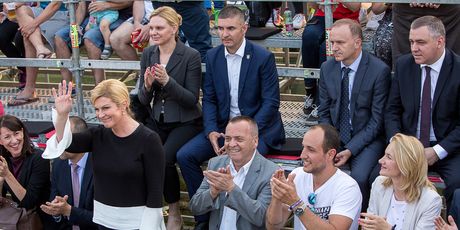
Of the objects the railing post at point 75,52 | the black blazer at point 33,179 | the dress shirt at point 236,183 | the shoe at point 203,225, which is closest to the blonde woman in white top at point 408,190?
the dress shirt at point 236,183

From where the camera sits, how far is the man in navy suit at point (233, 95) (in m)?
6.91

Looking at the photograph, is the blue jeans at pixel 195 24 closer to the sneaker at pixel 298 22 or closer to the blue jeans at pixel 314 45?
the blue jeans at pixel 314 45

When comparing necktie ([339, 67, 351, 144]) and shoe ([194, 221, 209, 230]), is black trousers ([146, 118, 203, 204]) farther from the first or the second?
necktie ([339, 67, 351, 144])

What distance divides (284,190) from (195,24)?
8.91ft

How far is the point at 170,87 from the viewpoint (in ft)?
22.3

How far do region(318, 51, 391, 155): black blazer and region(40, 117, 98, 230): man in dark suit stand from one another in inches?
80.5

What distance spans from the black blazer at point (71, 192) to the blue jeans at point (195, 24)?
1.73 m

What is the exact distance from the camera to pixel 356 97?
21.2 ft

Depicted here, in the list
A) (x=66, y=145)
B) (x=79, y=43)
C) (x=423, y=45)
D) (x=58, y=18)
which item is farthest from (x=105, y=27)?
(x=423, y=45)

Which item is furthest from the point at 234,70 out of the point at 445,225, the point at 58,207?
the point at 445,225

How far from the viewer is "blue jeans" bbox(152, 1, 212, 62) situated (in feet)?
25.3

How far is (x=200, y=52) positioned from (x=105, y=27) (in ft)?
3.35

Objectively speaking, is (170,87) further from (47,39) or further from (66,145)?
(47,39)

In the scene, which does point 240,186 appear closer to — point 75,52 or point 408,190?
point 408,190
